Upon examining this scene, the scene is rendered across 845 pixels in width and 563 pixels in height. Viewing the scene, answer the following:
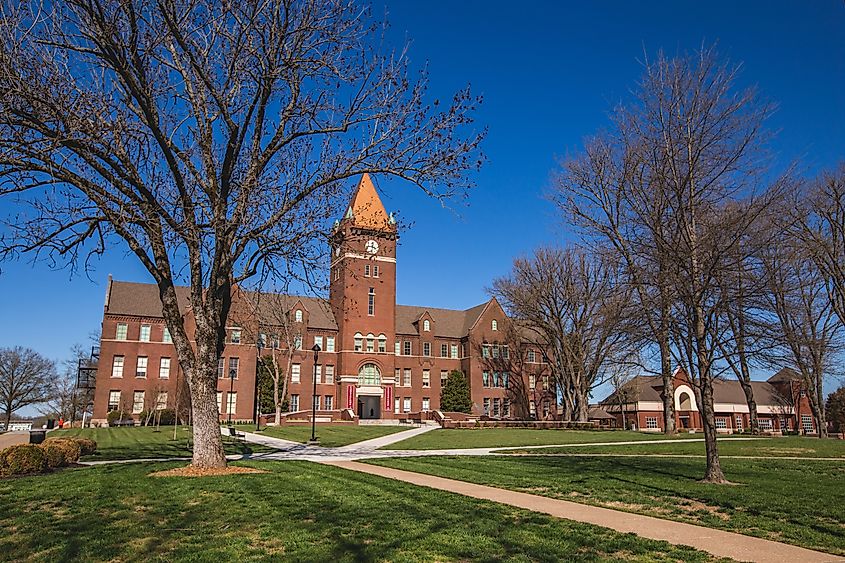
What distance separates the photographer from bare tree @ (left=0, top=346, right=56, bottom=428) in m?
68.5

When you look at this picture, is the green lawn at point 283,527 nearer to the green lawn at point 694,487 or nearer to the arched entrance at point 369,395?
the green lawn at point 694,487

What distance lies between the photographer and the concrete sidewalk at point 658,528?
259 inches

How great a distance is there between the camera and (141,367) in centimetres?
5309

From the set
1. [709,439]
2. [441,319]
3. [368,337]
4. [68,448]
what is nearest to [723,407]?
[441,319]

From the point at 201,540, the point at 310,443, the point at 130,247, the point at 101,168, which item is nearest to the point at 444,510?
the point at 201,540

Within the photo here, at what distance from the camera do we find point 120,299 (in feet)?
178

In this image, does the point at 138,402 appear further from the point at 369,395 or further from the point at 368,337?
the point at 368,337

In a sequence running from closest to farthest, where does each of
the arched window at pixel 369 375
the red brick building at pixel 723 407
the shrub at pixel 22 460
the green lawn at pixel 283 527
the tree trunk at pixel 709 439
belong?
the green lawn at pixel 283 527, the tree trunk at pixel 709 439, the shrub at pixel 22 460, the arched window at pixel 369 375, the red brick building at pixel 723 407

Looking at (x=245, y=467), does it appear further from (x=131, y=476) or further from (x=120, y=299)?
(x=120, y=299)

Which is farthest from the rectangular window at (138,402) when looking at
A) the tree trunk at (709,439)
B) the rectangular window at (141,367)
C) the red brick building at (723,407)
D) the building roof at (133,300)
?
the tree trunk at (709,439)

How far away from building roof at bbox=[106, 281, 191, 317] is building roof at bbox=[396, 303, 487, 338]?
22.0 meters

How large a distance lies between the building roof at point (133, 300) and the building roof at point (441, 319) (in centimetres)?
2197

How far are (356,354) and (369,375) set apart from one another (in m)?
2.41

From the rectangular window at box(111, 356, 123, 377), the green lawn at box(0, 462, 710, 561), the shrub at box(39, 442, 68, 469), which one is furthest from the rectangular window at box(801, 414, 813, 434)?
the shrub at box(39, 442, 68, 469)
